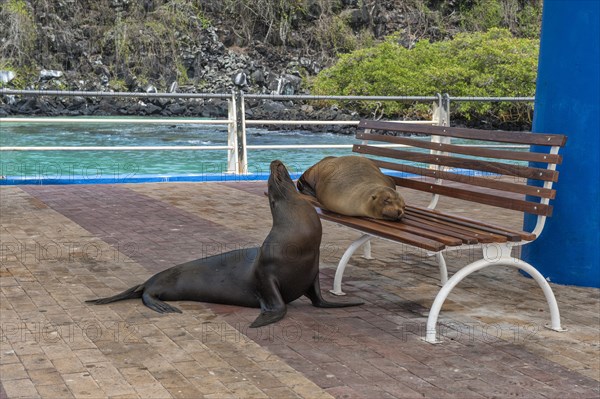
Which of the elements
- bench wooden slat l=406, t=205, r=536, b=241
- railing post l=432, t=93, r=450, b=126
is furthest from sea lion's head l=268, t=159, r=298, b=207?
railing post l=432, t=93, r=450, b=126

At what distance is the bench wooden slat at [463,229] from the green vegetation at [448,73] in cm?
2772

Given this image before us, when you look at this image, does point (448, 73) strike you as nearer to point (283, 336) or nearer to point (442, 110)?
point (442, 110)

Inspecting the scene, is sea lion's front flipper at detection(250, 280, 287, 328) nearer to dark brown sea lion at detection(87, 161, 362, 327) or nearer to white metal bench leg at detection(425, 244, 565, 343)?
dark brown sea lion at detection(87, 161, 362, 327)

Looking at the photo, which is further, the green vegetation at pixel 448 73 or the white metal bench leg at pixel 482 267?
the green vegetation at pixel 448 73

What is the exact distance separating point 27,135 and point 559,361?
24.4 meters

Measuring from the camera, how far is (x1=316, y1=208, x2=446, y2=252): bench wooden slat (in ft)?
14.2

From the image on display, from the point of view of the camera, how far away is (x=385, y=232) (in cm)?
469

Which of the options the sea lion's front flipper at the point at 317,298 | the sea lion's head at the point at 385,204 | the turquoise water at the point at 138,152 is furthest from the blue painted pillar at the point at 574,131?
the turquoise water at the point at 138,152

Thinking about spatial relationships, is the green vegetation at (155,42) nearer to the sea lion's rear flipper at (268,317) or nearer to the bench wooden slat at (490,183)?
the bench wooden slat at (490,183)

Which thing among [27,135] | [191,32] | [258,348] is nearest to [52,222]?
[258,348]

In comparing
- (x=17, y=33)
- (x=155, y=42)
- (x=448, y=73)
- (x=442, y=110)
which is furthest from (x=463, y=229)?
(x=155, y=42)

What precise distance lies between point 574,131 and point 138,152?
65.1 feet

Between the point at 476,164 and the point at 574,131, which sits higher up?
the point at 574,131

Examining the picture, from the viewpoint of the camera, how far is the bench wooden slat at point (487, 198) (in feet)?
15.6
